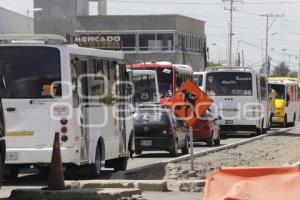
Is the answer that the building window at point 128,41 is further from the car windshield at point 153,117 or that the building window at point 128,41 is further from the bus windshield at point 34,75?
the bus windshield at point 34,75

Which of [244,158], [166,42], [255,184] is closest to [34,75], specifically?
[255,184]

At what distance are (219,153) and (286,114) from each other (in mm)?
26726

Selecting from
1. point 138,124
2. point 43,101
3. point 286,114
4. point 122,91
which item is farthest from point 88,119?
point 286,114

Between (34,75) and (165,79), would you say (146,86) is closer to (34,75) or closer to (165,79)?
(165,79)

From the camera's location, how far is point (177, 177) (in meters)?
16.9

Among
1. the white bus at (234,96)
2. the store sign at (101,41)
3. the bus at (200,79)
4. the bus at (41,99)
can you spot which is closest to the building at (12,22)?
the store sign at (101,41)

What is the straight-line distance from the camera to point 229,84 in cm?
4000

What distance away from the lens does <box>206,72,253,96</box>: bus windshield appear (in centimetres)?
3988

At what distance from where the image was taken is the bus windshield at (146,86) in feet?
119

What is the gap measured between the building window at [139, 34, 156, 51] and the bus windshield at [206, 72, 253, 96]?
48507 millimetres

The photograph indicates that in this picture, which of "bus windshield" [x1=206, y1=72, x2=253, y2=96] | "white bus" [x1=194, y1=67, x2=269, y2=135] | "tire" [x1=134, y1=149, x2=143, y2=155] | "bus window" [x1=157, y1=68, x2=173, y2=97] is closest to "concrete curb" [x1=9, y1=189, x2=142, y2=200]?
"tire" [x1=134, y1=149, x2=143, y2=155]

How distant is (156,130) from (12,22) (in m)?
35.9

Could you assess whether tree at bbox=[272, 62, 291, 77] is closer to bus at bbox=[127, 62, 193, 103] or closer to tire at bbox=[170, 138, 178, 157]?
bus at bbox=[127, 62, 193, 103]

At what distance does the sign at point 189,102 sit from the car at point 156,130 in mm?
6279
